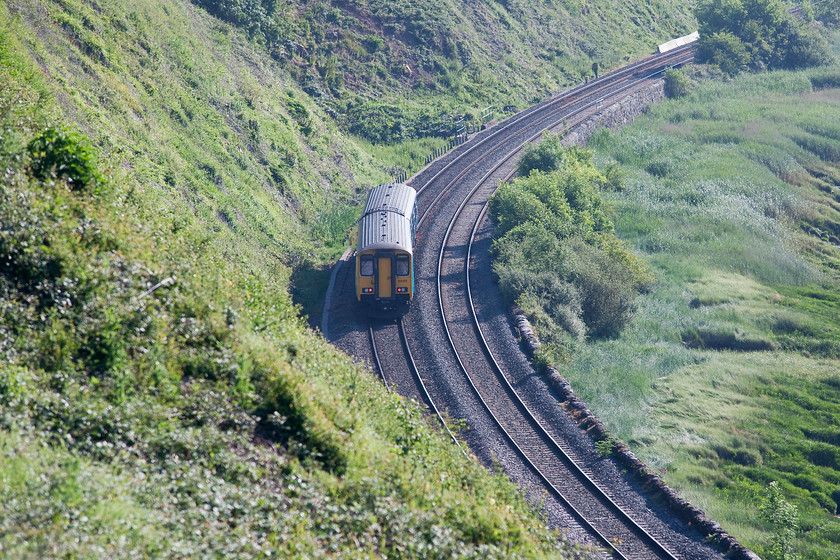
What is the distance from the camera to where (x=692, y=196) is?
39.7 metres

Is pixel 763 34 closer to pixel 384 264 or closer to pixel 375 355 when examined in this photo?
pixel 384 264

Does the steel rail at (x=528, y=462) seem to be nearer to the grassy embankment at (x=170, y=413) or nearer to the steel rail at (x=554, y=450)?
the steel rail at (x=554, y=450)

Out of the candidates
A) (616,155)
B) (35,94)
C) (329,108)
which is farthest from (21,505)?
(616,155)

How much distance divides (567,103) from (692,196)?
48.7ft

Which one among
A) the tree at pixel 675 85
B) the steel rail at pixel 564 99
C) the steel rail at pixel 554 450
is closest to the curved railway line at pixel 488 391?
the steel rail at pixel 554 450

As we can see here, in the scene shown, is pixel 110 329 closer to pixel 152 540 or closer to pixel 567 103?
pixel 152 540

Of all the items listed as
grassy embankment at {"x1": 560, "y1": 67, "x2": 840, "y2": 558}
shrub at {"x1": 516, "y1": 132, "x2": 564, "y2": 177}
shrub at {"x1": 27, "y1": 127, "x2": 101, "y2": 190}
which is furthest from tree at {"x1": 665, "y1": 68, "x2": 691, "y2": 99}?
shrub at {"x1": 27, "y1": 127, "x2": 101, "y2": 190}

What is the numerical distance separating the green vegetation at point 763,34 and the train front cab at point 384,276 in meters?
51.7

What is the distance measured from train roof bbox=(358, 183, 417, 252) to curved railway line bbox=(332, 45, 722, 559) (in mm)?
2862

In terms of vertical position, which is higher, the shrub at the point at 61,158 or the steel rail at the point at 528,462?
the shrub at the point at 61,158

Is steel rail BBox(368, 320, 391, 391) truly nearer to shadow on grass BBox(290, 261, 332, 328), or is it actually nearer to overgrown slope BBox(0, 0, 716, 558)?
shadow on grass BBox(290, 261, 332, 328)

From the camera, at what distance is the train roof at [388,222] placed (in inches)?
902

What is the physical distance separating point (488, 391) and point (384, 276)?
5.68m

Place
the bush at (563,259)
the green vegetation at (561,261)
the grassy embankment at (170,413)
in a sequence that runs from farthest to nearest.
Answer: the bush at (563,259)
the green vegetation at (561,261)
the grassy embankment at (170,413)
